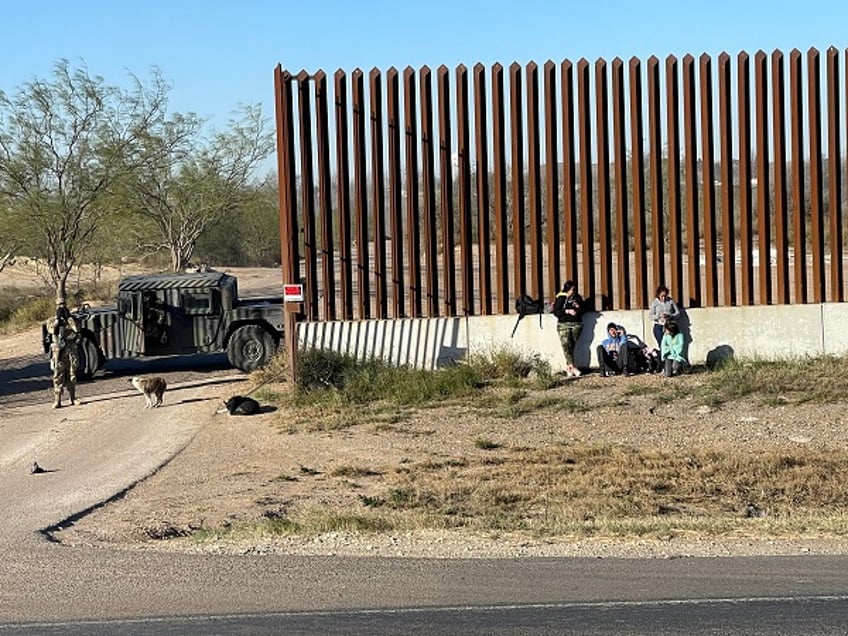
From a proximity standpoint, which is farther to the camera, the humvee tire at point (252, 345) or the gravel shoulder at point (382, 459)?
the humvee tire at point (252, 345)

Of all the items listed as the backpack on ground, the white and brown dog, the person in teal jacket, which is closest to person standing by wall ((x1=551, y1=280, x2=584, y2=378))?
the backpack on ground

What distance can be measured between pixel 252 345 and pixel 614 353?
7.19 m

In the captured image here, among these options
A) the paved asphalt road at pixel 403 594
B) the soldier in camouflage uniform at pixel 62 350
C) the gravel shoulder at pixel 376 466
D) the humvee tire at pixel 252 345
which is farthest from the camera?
the humvee tire at pixel 252 345

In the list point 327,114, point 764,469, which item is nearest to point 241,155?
point 327,114

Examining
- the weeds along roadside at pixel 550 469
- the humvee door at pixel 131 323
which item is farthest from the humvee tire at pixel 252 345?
the weeds along roadside at pixel 550 469

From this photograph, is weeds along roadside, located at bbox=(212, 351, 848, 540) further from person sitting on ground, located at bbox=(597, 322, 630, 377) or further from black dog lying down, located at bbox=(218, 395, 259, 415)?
person sitting on ground, located at bbox=(597, 322, 630, 377)

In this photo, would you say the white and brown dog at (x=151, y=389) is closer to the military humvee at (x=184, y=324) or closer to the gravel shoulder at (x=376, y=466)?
the gravel shoulder at (x=376, y=466)

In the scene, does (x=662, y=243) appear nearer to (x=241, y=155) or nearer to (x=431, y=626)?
(x=431, y=626)

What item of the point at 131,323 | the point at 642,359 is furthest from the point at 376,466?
the point at 131,323

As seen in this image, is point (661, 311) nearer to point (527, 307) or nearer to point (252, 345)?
point (527, 307)

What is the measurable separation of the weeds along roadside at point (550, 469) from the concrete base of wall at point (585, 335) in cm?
30

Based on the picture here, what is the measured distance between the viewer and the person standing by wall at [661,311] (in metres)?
20.6

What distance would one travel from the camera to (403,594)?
8.42 metres

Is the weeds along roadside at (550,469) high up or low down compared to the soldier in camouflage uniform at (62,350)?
down
